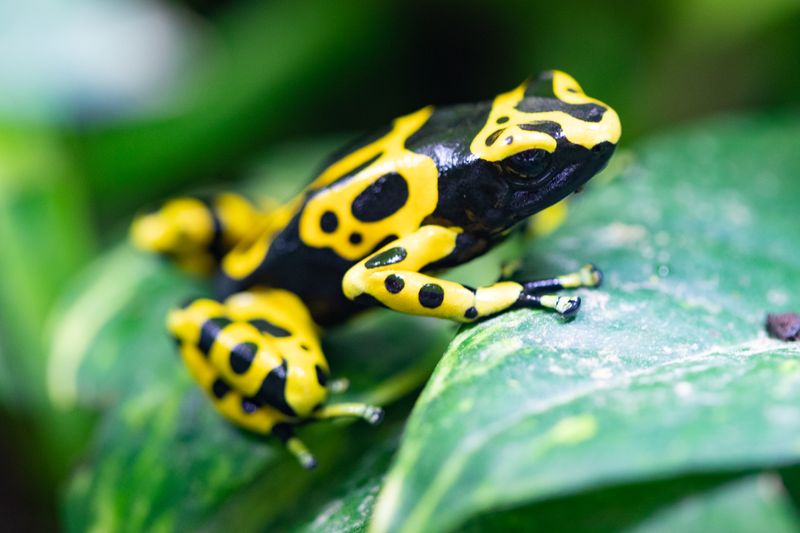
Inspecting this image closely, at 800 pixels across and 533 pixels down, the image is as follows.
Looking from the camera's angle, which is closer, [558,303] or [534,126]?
[558,303]

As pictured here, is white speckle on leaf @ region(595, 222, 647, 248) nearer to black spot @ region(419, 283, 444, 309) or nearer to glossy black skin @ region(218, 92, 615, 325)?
glossy black skin @ region(218, 92, 615, 325)

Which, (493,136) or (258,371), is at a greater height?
(493,136)

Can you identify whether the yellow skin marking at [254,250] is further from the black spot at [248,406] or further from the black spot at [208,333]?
the black spot at [248,406]

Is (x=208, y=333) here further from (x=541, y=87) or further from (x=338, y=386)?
(x=541, y=87)

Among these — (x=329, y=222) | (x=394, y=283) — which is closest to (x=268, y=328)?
(x=329, y=222)

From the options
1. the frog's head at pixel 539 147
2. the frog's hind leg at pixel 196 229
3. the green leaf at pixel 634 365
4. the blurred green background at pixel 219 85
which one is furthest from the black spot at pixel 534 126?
the blurred green background at pixel 219 85

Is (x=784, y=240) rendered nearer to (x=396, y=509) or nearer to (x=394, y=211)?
(x=394, y=211)

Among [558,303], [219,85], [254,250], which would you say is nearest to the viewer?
[558,303]
